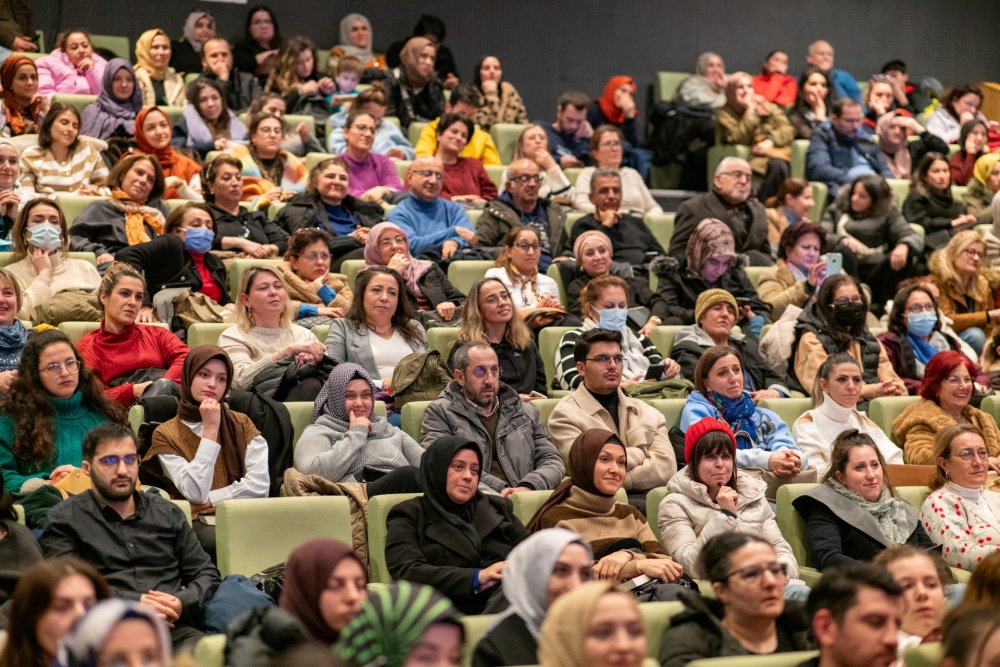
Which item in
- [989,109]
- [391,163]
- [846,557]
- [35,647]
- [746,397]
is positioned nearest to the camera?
[35,647]

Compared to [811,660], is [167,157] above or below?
above

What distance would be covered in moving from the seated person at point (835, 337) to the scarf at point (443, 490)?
2.00 metres

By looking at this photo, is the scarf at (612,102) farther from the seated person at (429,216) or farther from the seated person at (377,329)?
the seated person at (377,329)

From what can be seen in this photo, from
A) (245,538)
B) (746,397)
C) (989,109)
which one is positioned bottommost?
(245,538)

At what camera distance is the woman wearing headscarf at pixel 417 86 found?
767 cm

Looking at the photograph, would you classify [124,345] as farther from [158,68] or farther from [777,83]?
[777,83]

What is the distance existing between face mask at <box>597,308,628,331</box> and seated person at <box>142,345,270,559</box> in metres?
1.49

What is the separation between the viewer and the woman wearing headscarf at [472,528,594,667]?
290 centimetres

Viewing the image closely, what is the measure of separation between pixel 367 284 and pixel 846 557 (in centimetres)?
179

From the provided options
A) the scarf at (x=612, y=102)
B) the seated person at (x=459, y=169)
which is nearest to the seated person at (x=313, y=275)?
the seated person at (x=459, y=169)

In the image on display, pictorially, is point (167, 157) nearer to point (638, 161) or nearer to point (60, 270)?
point (60, 270)

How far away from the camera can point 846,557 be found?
12.8ft

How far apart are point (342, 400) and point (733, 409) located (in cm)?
123

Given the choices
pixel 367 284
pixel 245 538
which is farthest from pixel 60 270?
pixel 245 538
